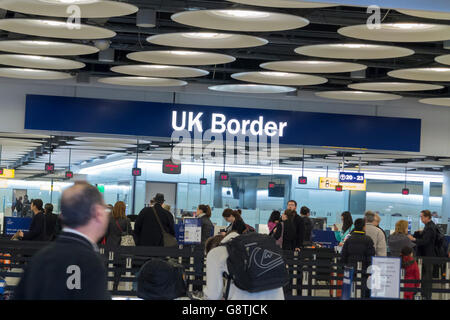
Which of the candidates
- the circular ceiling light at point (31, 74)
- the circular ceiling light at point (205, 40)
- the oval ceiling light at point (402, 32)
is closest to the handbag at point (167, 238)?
the circular ceiling light at point (205, 40)

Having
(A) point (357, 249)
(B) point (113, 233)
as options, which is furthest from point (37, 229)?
(A) point (357, 249)

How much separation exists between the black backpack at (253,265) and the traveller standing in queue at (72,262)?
1.92 meters

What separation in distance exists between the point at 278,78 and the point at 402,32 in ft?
12.7

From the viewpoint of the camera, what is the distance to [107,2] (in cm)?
817

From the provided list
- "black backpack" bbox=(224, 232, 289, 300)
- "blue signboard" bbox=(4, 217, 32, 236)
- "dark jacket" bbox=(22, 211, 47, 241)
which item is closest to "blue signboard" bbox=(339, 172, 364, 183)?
"blue signboard" bbox=(4, 217, 32, 236)

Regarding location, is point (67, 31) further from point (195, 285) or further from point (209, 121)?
point (209, 121)

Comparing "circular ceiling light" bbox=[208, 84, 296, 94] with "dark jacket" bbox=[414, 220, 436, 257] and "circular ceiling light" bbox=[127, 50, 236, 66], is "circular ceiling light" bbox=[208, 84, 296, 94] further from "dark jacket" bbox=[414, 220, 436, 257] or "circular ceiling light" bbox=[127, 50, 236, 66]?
"dark jacket" bbox=[414, 220, 436, 257]

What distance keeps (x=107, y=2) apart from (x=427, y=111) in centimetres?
939

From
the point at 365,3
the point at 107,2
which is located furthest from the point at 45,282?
the point at 107,2

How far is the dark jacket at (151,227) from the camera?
1109 cm

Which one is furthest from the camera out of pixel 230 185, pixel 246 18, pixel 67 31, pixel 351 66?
pixel 230 185

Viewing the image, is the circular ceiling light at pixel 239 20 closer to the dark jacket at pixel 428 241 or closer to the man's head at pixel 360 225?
the man's head at pixel 360 225

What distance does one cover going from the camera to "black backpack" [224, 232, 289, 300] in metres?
4.48

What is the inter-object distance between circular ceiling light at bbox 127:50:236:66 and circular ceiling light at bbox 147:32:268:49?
2.67 feet
